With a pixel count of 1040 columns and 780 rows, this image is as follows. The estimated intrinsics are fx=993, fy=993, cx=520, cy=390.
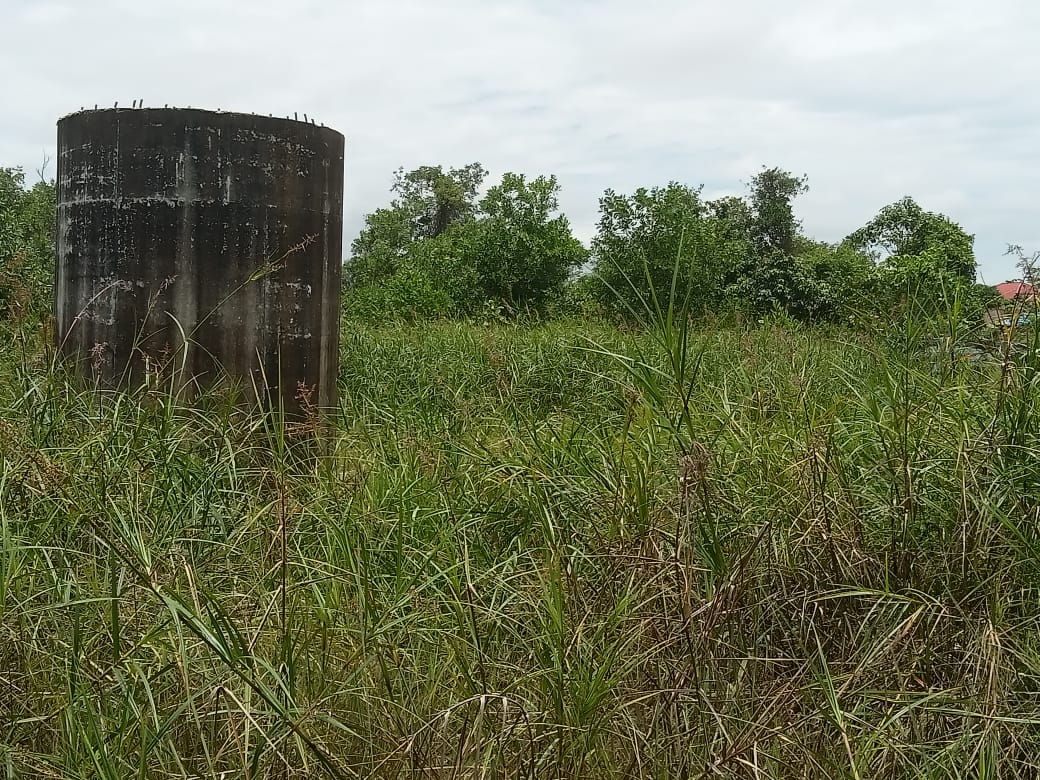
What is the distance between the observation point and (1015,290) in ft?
11.4

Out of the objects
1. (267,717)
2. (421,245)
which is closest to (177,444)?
(267,717)

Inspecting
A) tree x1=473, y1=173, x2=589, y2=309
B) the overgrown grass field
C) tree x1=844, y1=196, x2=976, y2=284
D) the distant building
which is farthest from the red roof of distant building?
tree x1=844, y1=196, x2=976, y2=284

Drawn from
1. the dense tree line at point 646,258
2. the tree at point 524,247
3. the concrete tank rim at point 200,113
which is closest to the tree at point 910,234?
the dense tree line at point 646,258

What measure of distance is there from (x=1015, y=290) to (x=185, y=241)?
4.21m

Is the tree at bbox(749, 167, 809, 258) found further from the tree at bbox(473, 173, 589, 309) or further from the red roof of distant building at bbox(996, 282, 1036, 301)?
the red roof of distant building at bbox(996, 282, 1036, 301)

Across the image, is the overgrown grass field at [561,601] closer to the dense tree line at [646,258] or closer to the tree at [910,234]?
the dense tree line at [646,258]

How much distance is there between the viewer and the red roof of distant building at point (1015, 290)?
3.28 metres

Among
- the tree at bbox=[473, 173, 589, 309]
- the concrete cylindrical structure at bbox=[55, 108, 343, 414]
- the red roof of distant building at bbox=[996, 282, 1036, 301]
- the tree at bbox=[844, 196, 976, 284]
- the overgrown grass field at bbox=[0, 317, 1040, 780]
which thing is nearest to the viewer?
the overgrown grass field at bbox=[0, 317, 1040, 780]

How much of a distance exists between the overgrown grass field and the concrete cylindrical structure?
158cm

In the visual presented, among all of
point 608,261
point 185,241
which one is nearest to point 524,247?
point 608,261

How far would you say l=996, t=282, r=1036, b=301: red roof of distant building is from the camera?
328 centimetres

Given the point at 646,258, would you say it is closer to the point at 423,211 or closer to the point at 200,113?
the point at 200,113

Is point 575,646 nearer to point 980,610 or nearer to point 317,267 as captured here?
point 980,610

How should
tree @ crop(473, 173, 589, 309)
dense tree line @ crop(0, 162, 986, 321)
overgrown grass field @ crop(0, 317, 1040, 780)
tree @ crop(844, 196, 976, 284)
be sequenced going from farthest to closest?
1. tree @ crop(844, 196, 976, 284)
2. tree @ crop(473, 173, 589, 309)
3. dense tree line @ crop(0, 162, 986, 321)
4. overgrown grass field @ crop(0, 317, 1040, 780)
